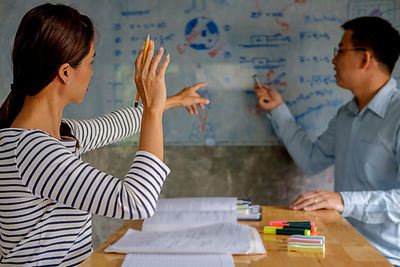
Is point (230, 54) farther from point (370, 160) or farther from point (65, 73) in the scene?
point (65, 73)

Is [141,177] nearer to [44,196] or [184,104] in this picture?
[44,196]

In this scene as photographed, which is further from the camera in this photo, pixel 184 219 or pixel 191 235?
pixel 184 219

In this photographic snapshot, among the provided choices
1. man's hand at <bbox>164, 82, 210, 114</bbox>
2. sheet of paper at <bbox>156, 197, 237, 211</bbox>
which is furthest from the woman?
man's hand at <bbox>164, 82, 210, 114</bbox>

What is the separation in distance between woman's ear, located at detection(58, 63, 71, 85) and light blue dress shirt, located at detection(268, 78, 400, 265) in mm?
1059

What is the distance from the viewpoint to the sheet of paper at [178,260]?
979 mm

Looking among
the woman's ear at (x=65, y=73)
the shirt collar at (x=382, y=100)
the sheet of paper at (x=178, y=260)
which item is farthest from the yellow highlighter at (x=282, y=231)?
the shirt collar at (x=382, y=100)

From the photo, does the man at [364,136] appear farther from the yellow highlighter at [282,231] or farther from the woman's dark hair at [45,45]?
the woman's dark hair at [45,45]

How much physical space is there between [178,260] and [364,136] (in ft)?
4.08

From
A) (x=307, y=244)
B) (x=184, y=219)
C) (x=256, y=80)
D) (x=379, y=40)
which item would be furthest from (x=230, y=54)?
(x=307, y=244)

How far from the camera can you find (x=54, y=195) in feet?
3.28

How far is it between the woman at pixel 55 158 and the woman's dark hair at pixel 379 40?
125 cm

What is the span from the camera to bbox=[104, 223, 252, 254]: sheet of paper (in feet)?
3.49

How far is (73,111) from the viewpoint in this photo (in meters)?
2.41

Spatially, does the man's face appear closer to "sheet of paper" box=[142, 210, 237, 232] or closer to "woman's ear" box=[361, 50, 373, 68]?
"woman's ear" box=[361, 50, 373, 68]
